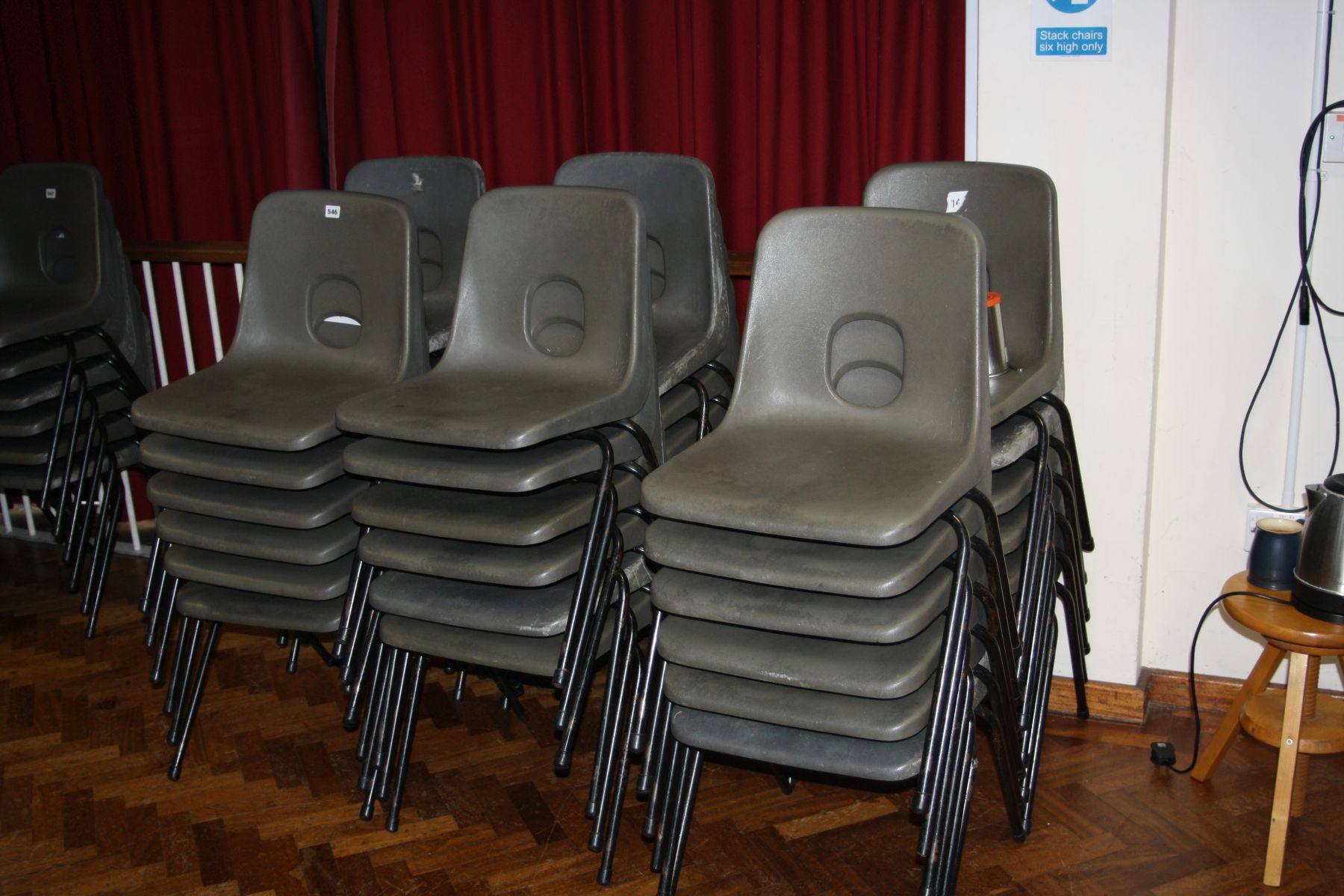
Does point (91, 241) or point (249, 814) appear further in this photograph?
point (91, 241)

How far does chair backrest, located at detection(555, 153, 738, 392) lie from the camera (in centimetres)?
270

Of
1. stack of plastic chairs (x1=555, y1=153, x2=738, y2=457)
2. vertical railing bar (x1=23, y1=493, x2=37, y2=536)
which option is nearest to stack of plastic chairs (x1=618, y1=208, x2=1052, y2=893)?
stack of plastic chairs (x1=555, y1=153, x2=738, y2=457)

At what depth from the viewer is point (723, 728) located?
2.05 meters

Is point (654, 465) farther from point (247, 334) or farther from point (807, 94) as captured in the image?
point (807, 94)

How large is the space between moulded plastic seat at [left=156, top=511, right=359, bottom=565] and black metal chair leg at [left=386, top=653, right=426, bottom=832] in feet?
0.88

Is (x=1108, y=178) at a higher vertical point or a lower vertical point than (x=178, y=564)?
higher

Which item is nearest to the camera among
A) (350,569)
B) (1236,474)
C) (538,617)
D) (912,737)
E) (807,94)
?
(912,737)

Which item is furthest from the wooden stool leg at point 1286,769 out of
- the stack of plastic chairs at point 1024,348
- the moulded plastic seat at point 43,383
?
the moulded plastic seat at point 43,383

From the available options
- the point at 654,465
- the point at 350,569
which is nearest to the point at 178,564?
the point at 350,569

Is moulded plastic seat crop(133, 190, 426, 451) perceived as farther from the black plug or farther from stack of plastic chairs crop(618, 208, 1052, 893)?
the black plug

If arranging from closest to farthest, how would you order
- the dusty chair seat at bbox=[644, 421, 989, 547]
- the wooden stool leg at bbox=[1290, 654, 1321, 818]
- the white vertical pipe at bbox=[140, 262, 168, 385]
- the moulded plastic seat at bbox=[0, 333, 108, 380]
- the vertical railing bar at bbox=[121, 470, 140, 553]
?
the dusty chair seat at bbox=[644, 421, 989, 547]
the wooden stool leg at bbox=[1290, 654, 1321, 818]
the moulded plastic seat at bbox=[0, 333, 108, 380]
the white vertical pipe at bbox=[140, 262, 168, 385]
the vertical railing bar at bbox=[121, 470, 140, 553]

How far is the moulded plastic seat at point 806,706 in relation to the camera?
1.88 meters

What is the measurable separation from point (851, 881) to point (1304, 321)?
1.43 meters

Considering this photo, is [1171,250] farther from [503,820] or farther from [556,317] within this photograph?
[503,820]
